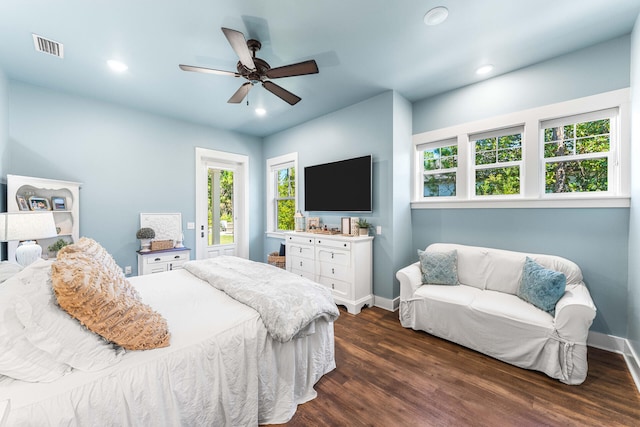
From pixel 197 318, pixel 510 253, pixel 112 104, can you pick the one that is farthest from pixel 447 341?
pixel 112 104

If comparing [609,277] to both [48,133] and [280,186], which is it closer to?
[280,186]

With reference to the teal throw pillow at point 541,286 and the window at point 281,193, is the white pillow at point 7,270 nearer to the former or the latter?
the window at point 281,193

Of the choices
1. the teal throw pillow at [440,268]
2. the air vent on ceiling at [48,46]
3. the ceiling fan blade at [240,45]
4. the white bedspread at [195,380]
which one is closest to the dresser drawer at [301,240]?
the teal throw pillow at [440,268]

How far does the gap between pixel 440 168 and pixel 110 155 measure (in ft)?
15.2

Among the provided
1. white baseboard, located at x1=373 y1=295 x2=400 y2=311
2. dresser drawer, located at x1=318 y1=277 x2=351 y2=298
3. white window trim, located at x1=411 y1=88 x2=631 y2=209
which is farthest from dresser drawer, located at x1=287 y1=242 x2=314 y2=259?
white window trim, located at x1=411 y1=88 x2=631 y2=209

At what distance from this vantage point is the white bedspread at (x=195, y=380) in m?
0.95

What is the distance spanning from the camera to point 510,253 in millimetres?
2656

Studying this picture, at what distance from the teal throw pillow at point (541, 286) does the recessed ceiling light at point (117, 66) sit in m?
4.54

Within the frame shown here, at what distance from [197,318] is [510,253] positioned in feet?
9.89

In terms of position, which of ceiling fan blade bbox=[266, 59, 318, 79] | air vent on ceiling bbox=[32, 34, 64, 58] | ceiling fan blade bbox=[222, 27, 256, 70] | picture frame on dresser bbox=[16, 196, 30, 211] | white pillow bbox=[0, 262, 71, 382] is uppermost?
air vent on ceiling bbox=[32, 34, 64, 58]

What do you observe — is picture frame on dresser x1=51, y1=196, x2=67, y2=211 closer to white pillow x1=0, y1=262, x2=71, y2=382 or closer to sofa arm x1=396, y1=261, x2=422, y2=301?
white pillow x1=0, y1=262, x2=71, y2=382

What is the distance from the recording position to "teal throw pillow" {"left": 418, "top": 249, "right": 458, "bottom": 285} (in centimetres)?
278

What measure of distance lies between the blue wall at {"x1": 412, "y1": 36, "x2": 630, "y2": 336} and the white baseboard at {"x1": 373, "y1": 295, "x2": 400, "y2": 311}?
3.48ft

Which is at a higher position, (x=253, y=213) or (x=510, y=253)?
(x=253, y=213)
